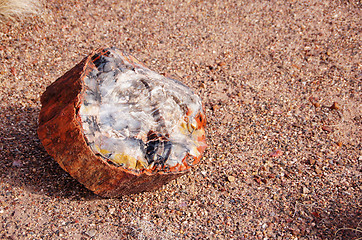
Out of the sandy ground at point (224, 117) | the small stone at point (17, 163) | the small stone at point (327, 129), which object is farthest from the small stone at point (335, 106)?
the small stone at point (17, 163)

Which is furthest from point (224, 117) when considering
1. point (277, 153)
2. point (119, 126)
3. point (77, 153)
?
point (77, 153)

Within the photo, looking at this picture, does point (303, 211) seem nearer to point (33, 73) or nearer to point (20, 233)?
point (20, 233)

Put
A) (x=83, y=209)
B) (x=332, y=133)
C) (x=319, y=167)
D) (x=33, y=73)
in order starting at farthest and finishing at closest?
(x=33, y=73) → (x=332, y=133) → (x=319, y=167) → (x=83, y=209)

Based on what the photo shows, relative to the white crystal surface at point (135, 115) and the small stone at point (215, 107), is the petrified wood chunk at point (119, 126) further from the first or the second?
the small stone at point (215, 107)

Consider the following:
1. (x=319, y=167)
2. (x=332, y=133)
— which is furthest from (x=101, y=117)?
(x=332, y=133)

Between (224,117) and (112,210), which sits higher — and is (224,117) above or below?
above

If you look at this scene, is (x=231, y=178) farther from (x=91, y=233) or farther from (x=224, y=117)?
(x=91, y=233)

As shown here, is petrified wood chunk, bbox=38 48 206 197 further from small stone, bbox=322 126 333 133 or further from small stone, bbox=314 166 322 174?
small stone, bbox=322 126 333 133
